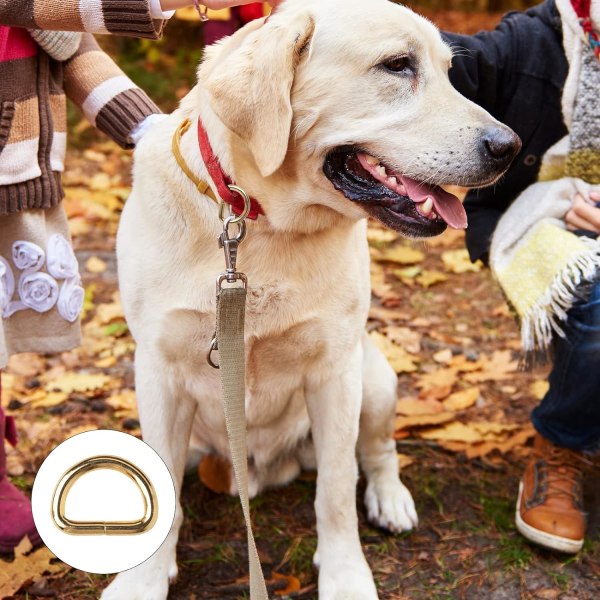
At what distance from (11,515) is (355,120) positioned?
1517mm

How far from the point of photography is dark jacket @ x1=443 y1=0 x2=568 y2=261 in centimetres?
261

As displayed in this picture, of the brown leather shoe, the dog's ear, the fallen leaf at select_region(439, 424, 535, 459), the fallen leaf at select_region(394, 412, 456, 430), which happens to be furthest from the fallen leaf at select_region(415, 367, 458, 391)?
the dog's ear

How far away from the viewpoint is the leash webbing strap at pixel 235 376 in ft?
6.15

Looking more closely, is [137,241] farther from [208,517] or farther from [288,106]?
[208,517]

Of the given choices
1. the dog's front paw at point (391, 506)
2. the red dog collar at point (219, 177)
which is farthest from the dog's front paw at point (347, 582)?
the red dog collar at point (219, 177)

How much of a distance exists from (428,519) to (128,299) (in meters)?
1.21

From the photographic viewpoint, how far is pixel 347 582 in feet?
7.66

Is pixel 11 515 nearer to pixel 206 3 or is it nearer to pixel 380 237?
pixel 206 3

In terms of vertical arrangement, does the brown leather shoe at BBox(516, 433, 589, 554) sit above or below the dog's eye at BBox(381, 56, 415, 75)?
below

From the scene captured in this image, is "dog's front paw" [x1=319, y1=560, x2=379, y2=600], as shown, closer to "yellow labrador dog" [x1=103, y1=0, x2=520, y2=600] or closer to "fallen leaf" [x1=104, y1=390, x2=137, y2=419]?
"yellow labrador dog" [x1=103, y1=0, x2=520, y2=600]

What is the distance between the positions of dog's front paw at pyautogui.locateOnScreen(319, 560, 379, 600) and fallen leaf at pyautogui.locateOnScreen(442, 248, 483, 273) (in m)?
2.59

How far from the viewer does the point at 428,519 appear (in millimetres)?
2754

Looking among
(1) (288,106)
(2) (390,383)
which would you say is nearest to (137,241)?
(1) (288,106)

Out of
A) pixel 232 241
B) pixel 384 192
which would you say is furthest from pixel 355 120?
pixel 232 241
